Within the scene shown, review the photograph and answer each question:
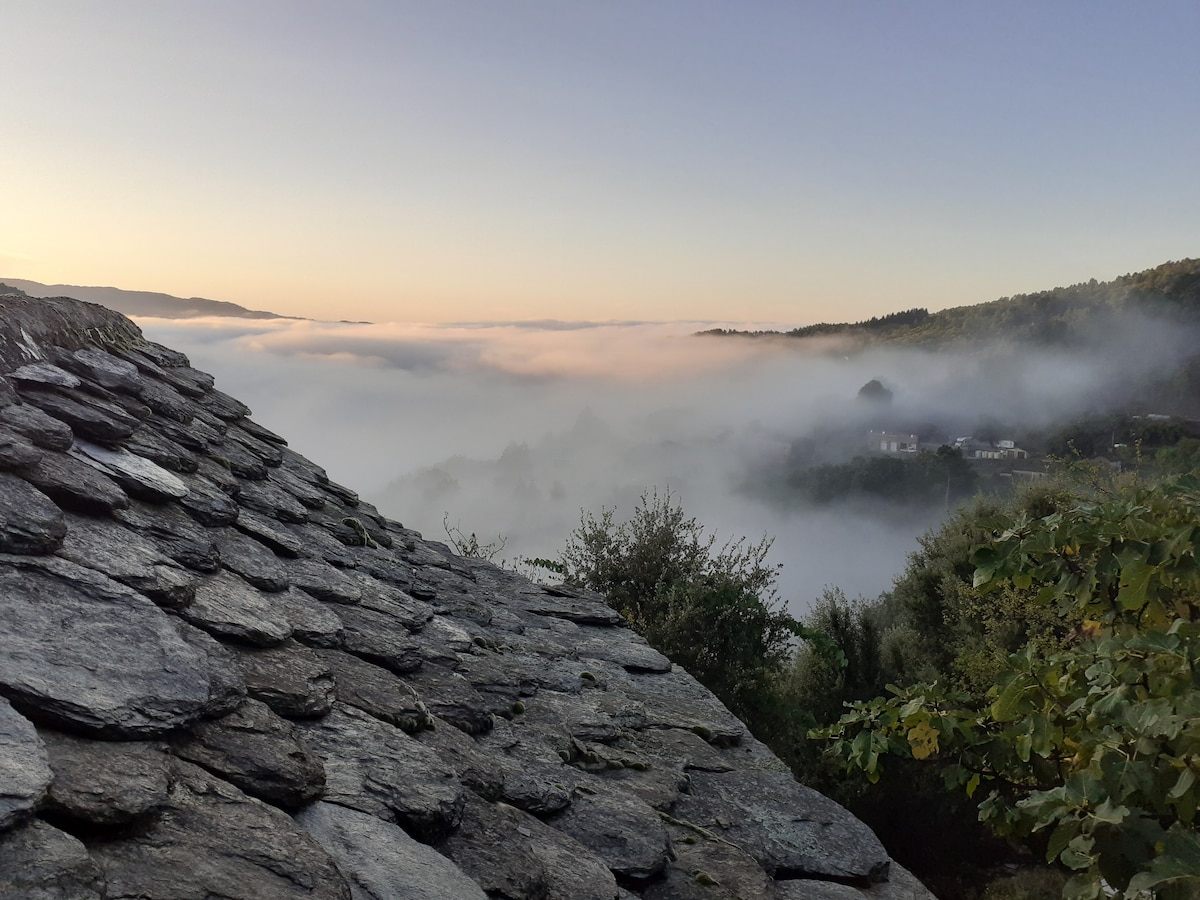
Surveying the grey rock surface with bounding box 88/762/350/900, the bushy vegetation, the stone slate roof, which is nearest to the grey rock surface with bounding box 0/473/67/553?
the stone slate roof

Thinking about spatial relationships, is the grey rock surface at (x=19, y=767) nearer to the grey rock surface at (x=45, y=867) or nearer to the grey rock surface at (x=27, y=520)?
the grey rock surface at (x=45, y=867)

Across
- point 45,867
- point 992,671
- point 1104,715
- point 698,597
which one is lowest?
point 992,671

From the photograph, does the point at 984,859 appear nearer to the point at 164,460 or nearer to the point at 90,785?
the point at 164,460

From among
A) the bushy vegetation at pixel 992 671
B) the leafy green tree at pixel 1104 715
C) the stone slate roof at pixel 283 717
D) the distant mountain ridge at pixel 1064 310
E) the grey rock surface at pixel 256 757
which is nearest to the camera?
the stone slate roof at pixel 283 717

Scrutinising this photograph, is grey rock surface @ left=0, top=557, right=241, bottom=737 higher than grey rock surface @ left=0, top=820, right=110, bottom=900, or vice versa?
grey rock surface @ left=0, top=557, right=241, bottom=737

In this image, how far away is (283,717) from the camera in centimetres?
365

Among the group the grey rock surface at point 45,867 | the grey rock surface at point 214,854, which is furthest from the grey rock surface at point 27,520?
the grey rock surface at point 45,867

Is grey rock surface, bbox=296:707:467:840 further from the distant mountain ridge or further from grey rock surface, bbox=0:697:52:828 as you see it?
the distant mountain ridge

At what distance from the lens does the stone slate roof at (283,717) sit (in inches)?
103

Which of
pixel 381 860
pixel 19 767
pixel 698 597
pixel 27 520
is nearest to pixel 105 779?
pixel 19 767

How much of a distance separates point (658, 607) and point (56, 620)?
1594 cm

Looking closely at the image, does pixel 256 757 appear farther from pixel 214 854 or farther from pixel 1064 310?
pixel 1064 310

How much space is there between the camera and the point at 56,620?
3.18 meters

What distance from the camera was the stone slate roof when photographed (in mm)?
2621
